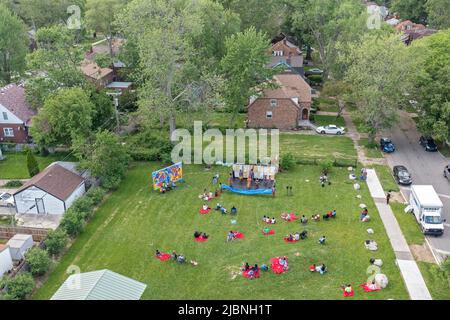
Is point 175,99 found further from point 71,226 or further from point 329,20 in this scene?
point 329,20

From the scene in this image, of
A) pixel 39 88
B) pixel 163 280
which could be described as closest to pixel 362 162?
pixel 163 280

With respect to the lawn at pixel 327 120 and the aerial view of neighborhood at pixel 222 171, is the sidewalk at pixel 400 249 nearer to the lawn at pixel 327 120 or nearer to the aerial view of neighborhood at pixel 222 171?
the aerial view of neighborhood at pixel 222 171

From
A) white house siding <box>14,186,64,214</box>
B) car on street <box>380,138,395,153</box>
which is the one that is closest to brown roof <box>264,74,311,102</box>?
car on street <box>380,138,395,153</box>

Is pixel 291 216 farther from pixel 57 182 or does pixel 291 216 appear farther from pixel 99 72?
pixel 99 72

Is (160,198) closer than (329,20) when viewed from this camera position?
Yes

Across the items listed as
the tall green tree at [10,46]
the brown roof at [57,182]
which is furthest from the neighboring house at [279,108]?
the tall green tree at [10,46]

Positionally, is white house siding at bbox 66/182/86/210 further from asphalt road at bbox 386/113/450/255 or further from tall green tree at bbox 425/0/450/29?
tall green tree at bbox 425/0/450/29
